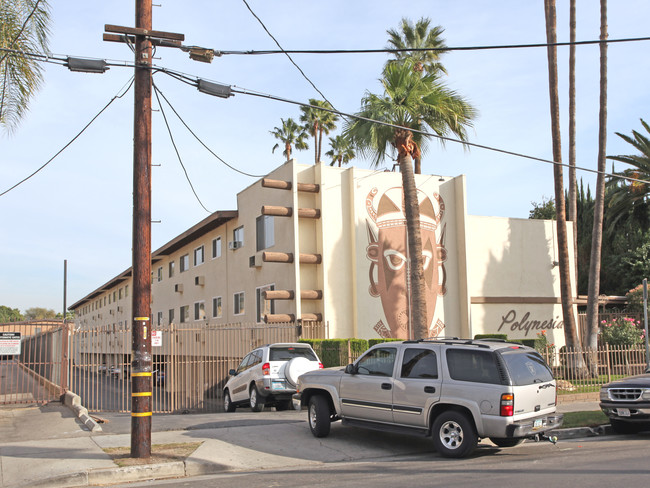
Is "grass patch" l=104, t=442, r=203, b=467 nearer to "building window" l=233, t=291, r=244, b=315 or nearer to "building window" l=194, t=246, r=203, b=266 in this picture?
"building window" l=233, t=291, r=244, b=315

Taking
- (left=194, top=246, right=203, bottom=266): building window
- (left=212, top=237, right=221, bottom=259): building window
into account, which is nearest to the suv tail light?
(left=212, top=237, right=221, bottom=259): building window

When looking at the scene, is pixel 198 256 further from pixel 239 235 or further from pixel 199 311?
pixel 239 235

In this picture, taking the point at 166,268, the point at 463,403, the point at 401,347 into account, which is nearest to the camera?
the point at 463,403

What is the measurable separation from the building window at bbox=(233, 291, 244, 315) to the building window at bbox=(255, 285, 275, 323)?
193 cm

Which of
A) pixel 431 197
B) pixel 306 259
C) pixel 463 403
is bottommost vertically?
pixel 463 403

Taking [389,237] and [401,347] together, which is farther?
[389,237]

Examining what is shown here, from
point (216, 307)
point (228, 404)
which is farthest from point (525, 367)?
point (216, 307)

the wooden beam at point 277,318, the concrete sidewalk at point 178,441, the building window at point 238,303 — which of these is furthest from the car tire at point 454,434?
the building window at point 238,303

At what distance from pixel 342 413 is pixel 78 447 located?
446 centimetres

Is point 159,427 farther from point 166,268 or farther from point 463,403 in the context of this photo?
point 166,268

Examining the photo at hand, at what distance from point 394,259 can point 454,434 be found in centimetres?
1507

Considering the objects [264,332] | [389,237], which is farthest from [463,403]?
[389,237]

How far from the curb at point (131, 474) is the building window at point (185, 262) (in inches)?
1056

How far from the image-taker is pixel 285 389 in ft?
53.4
